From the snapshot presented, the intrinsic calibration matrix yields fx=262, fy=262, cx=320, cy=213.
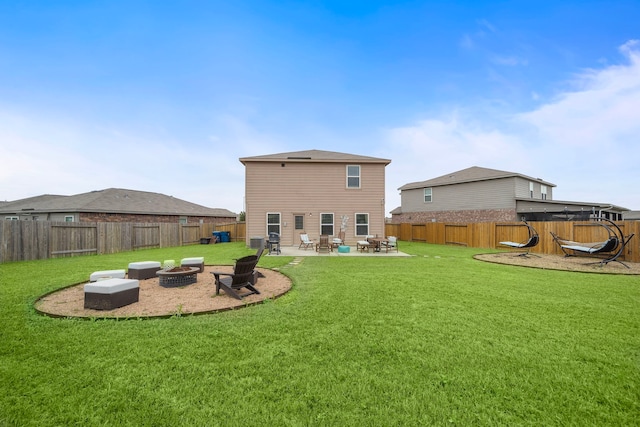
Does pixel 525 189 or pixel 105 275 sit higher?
pixel 525 189

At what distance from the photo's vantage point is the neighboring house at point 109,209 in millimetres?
19812

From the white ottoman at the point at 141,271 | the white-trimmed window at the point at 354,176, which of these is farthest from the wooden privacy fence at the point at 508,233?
the white ottoman at the point at 141,271

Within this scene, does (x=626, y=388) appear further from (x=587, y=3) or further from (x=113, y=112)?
(x=113, y=112)

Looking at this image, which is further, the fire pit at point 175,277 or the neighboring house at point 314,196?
the neighboring house at point 314,196

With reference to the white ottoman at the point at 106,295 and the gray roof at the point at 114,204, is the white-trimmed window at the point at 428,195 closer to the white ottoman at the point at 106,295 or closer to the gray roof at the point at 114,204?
the gray roof at the point at 114,204

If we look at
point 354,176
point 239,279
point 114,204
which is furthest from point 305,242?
point 114,204

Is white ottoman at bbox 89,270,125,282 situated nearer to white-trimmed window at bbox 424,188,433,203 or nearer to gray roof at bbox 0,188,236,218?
gray roof at bbox 0,188,236,218

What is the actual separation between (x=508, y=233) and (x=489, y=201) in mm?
6776

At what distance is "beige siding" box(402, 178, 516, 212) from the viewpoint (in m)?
20.7

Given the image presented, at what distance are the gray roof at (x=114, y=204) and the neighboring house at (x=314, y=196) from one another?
1269 cm

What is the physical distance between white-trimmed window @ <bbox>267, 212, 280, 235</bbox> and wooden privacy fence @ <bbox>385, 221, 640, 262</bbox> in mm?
12004

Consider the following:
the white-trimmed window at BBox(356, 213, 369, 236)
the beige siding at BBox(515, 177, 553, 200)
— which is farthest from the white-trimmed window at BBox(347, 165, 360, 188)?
the beige siding at BBox(515, 177, 553, 200)

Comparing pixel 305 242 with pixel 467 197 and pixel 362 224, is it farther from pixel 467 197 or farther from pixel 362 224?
pixel 467 197

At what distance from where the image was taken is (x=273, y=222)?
17.0 m
